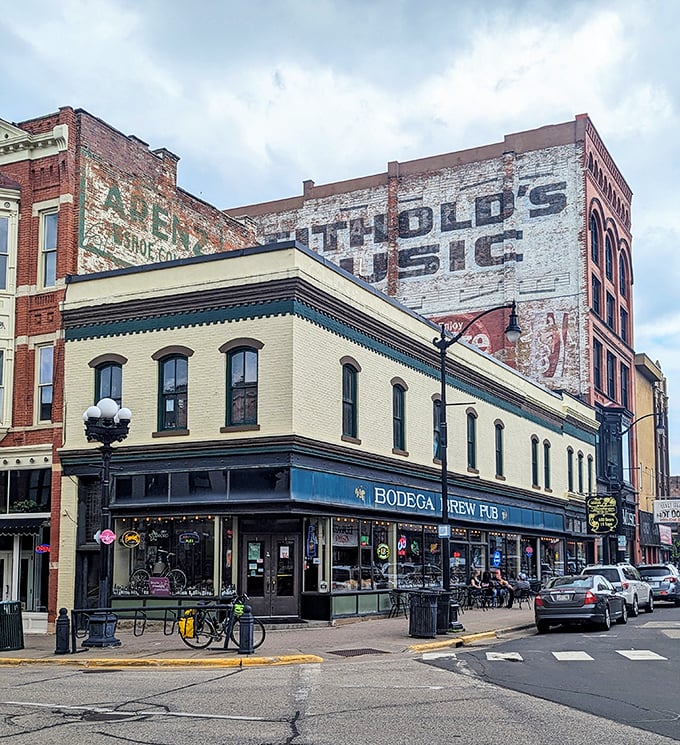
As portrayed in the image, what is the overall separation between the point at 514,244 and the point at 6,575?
36.1m

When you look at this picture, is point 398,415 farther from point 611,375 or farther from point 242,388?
point 611,375

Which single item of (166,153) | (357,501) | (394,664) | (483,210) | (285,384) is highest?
(483,210)

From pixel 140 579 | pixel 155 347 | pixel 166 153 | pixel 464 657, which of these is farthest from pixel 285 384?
pixel 166 153

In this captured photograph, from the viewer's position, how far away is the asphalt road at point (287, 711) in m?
10.5

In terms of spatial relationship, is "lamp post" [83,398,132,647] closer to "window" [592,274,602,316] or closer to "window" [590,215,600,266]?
"window" [592,274,602,316]

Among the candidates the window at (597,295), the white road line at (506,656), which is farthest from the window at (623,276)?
the white road line at (506,656)

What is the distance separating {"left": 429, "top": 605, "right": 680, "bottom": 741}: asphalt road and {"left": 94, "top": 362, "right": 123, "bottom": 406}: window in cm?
1253

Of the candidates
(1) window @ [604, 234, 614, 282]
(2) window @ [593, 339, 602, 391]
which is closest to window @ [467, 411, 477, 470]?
(2) window @ [593, 339, 602, 391]

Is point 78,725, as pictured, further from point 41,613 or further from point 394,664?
point 41,613

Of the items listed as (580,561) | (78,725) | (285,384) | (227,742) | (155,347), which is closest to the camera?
(227,742)

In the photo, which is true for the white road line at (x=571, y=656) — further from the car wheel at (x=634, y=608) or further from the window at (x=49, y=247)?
the window at (x=49, y=247)

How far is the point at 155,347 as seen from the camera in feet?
90.5

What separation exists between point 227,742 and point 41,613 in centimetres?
1899

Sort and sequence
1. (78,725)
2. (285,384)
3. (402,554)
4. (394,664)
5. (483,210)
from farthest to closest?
(483,210), (402,554), (285,384), (394,664), (78,725)
